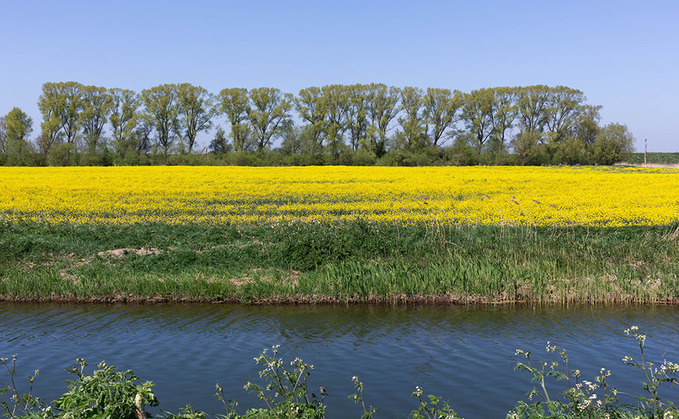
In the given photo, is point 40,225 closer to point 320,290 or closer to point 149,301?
point 149,301

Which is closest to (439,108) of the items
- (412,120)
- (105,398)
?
(412,120)

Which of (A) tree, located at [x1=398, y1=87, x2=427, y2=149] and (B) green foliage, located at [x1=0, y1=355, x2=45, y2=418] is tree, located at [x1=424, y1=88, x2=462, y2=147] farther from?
(B) green foliage, located at [x1=0, y1=355, x2=45, y2=418]

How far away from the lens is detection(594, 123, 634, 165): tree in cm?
8088

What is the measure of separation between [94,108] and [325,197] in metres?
59.3

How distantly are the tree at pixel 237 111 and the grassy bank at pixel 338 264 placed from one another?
199 ft

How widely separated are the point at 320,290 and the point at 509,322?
435cm

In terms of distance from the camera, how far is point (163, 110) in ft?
260

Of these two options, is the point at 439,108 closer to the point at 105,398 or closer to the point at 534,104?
the point at 534,104

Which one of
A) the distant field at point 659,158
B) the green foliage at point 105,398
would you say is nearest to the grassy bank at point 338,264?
the green foliage at point 105,398

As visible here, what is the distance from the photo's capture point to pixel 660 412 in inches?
212

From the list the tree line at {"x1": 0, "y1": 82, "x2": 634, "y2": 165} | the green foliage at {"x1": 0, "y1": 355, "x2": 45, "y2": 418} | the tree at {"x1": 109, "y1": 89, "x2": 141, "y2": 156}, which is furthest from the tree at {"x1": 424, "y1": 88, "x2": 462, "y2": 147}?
the green foliage at {"x1": 0, "y1": 355, "x2": 45, "y2": 418}

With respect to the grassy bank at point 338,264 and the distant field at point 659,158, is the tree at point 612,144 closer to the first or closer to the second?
the distant field at point 659,158

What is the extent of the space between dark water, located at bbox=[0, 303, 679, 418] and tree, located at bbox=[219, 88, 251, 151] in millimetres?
66922

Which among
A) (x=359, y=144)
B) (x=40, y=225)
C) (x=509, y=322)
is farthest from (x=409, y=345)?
(x=359, y=144)
